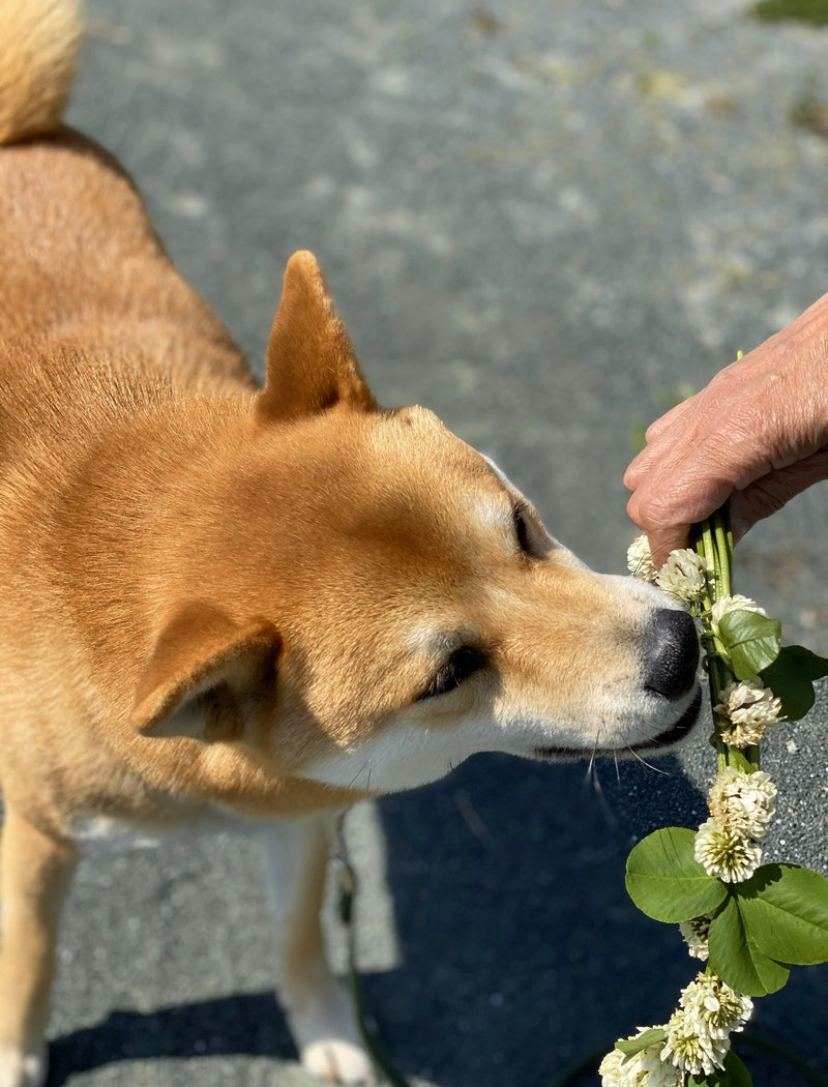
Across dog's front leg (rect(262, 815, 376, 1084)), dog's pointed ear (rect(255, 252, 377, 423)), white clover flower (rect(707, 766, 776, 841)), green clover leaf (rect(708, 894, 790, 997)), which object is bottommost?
dog's front leg (rect(262, 815, 376, 1084))

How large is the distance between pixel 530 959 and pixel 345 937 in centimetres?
56

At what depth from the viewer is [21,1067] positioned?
9.63 ft

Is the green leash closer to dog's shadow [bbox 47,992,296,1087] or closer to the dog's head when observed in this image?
dog's shadow [bbox 47,992,296,1087]

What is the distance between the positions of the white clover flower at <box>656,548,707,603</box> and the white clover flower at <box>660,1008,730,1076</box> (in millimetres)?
726

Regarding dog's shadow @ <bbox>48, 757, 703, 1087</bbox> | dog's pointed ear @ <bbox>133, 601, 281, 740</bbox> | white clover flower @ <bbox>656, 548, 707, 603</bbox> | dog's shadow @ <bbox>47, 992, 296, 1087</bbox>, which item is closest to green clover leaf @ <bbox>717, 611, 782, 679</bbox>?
white clover flower @ <bbox>656, 548, 707, 603</bbox>

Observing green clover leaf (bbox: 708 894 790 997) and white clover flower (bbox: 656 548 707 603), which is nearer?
green clover leaf (bbox: 708 894 790 997)

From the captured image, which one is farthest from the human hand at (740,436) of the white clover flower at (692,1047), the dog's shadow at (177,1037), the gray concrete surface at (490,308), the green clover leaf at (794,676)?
the dog's shadow at (177,1037)

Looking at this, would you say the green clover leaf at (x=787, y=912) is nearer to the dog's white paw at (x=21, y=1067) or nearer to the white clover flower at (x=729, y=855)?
the white clover flower at (x=729, y=855)

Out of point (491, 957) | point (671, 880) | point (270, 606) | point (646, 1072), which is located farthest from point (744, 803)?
point (491, 957)

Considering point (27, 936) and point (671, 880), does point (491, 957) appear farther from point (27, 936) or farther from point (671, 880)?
point (671, 880)

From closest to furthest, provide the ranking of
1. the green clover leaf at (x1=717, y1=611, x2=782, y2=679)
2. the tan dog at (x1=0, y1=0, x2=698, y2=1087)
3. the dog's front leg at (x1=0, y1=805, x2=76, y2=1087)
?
the green clover leaf at (x1=717, y1=611, x2=782, y2=679), the tan dog at (x1=0, y1=0, x2=698, y2=1087), the dog's front leg at (x1=0, y1=805, x2=76, y2=1087)

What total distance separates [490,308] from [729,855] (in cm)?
317

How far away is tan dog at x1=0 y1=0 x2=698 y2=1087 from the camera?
200 cm

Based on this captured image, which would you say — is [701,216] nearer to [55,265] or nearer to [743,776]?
[55,265]
